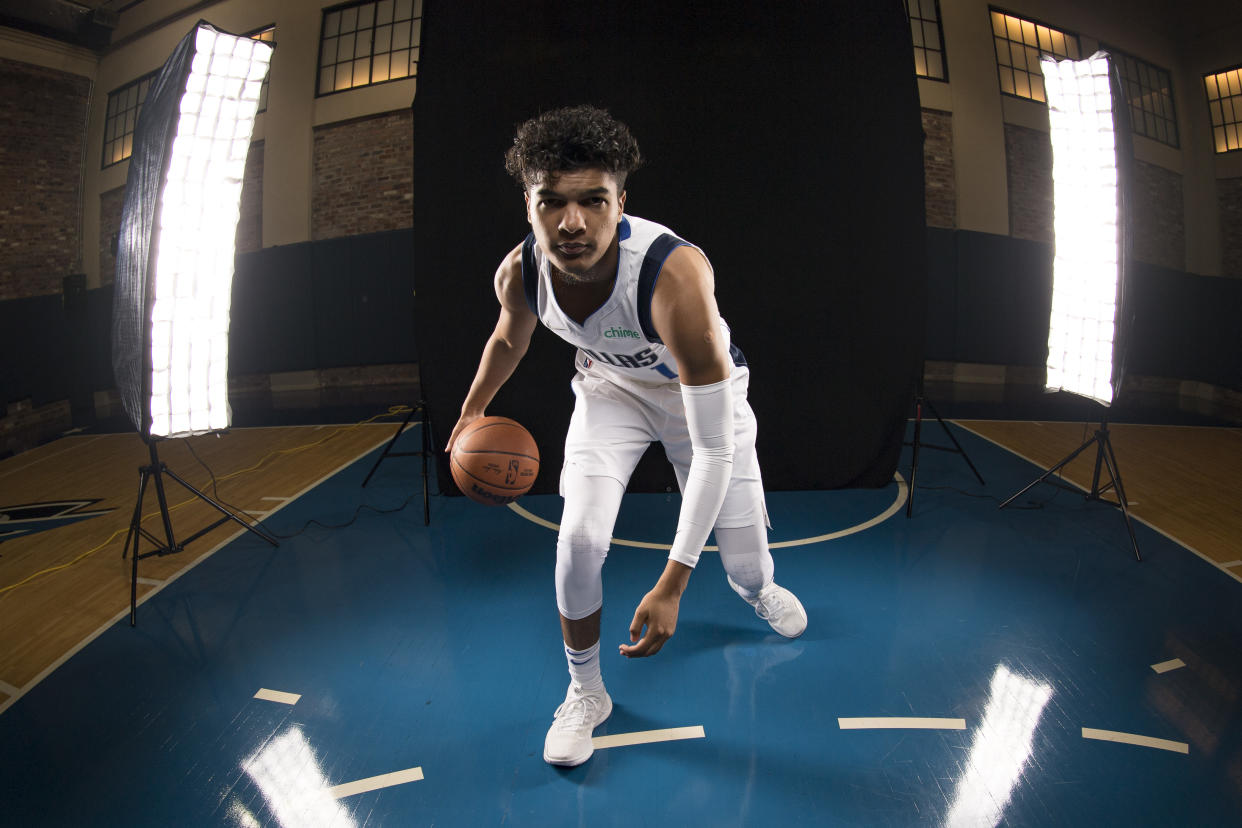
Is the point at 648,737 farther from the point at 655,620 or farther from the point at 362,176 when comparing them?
the point at 362,176

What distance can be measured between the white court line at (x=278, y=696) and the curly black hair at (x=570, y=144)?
6.58 ft

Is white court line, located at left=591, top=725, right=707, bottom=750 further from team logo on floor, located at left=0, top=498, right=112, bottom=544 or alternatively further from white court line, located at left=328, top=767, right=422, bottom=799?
team logo on floor, located at left=0, top=498, right=112, bottom=544

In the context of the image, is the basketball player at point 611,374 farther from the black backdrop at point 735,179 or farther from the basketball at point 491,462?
the black backdrop at point 735,179

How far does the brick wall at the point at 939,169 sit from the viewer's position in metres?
6.08

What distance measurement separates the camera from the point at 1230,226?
5.68 metres

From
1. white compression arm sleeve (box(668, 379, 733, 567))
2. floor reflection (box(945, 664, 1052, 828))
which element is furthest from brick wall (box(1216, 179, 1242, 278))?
white compression arm sleeve (box(668, 379, 733, 567))

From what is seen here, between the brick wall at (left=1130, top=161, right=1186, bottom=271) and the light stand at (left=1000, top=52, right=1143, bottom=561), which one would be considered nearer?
the light stand at (left=1000, top=52, right=1143, bottom=561)

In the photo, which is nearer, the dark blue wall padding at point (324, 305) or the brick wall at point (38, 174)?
the brick wall at point (38, 174)

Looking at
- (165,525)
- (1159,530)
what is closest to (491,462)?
(165,525)

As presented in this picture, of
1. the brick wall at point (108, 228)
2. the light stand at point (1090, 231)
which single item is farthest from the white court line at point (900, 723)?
the brick wall at point (108, 228)

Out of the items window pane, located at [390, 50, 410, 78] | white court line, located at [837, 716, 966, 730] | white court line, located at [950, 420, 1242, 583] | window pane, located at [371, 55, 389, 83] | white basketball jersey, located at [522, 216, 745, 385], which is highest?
window pane, located at [390, 50, 410, 78]

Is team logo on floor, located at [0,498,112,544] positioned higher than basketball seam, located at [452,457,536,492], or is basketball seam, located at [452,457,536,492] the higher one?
basketball seam, located at [452,457,536,492]

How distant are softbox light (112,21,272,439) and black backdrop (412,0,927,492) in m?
1.10

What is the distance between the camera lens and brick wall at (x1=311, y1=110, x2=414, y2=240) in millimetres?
6657
